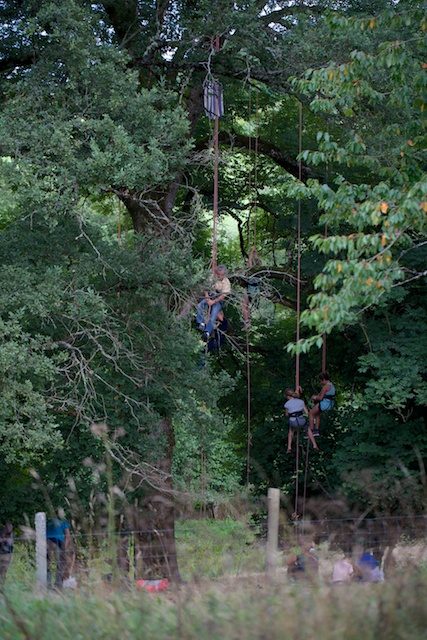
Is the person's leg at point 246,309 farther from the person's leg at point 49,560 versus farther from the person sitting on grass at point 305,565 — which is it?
the person sitting on grass at point 305,565

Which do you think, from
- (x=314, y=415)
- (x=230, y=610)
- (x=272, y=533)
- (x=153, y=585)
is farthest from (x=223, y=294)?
(x=230, y=610)

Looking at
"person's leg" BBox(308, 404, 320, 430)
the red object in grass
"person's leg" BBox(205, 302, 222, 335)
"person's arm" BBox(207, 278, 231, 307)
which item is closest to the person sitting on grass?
the red object in grass

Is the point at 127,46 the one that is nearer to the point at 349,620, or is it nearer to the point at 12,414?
the point at 12,414

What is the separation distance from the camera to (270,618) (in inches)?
150

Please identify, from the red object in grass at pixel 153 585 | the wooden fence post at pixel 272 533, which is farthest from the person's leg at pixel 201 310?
the red object in grass at pixel 153 585

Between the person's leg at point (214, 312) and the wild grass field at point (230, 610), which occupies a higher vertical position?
the wild grass field at point (230, 610)

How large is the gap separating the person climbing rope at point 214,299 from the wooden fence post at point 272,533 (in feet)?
19.8

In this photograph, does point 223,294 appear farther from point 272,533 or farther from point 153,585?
point 153,585

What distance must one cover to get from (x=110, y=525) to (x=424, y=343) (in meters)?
10.9

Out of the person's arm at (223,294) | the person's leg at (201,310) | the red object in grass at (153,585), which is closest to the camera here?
the red object in grass at (153,585)

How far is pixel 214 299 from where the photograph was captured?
12.6 metres

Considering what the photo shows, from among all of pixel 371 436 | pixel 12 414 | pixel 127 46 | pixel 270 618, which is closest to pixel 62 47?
pixel 127 46

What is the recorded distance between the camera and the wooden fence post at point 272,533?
225 inches

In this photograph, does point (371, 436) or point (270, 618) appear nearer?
point (270, 618)
